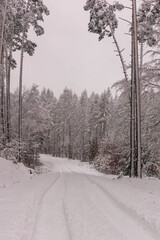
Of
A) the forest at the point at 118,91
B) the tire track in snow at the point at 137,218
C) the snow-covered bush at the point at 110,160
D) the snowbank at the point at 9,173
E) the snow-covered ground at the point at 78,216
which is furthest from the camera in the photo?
the snow-covered bush at the point at 110,160

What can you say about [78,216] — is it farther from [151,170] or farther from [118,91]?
[151,170]

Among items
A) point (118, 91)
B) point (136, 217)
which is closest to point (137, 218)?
point (136, 217)

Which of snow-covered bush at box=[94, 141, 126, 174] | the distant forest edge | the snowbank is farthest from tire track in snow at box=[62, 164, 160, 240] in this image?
snow-covered bush at box=[94, 141, 126, 174]

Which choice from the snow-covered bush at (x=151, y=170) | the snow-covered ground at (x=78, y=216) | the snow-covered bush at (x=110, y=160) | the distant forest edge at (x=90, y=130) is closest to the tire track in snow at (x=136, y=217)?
the snow-covered ground at (x=78, y=216)

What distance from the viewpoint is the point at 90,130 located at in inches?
2670

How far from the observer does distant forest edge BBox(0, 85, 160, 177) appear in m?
17.2

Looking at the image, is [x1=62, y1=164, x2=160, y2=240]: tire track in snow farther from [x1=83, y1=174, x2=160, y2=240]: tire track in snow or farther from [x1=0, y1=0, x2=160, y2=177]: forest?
[x1=0, y1=0, x2=160, y2=177]: forest

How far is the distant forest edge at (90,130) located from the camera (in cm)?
1720

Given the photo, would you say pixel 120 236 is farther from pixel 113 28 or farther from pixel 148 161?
pixel 113 28

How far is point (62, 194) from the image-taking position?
10508 mm

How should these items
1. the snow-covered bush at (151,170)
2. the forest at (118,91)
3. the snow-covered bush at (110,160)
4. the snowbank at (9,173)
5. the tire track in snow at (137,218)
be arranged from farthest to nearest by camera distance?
the snow-covered bush at (110,160) < the snow-covered bush at (151,170) < the forest at (118,91) < the snowbank at (9,173) < the tire track in snow at (137,218)

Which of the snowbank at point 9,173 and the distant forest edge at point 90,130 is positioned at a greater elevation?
the distant forest edge at point 90,130

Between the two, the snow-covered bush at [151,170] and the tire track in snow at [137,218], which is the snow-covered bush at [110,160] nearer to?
the snow-covered bush at [151,170]

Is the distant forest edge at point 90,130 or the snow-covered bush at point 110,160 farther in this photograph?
the snow-covered bush at point 110,160
